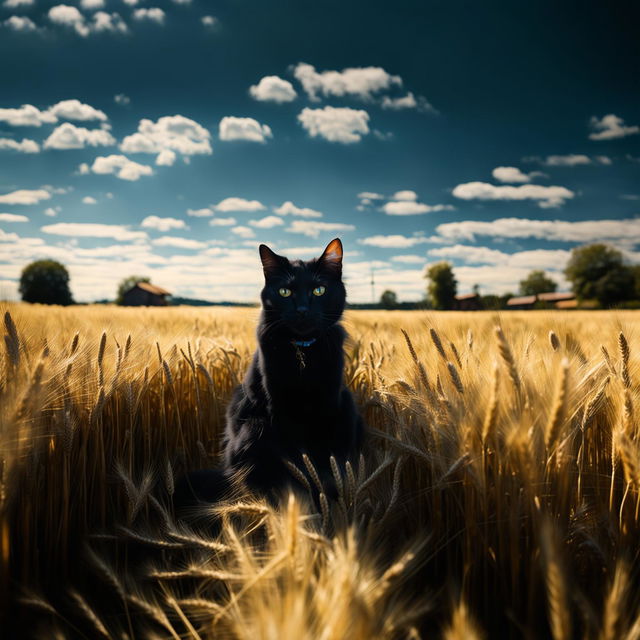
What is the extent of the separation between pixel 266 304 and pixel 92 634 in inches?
59.9

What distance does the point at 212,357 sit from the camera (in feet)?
8.75

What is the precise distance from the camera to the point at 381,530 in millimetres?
1041

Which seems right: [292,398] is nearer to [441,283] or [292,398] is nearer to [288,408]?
[288,408]

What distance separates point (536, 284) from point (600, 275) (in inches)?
1114

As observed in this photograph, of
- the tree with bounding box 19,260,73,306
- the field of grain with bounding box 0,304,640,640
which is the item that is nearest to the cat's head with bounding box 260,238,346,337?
the field of grain with bounding box 0,304,640,640

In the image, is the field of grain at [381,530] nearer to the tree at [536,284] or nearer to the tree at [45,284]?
the tree at [45,284]

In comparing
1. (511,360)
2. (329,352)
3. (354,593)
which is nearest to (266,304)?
(329,352)

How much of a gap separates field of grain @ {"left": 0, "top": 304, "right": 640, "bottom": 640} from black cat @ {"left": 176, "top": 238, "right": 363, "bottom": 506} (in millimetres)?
182

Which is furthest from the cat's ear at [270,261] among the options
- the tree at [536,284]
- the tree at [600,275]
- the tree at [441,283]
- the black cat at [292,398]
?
the tree at [536,284]

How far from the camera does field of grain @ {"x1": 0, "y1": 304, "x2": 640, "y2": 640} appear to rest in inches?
27.1

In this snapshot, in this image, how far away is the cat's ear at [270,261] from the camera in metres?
2.18

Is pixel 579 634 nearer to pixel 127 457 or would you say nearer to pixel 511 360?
pixel 511 360

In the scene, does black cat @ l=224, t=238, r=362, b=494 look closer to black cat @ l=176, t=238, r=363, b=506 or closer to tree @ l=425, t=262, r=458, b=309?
black cat @ l=176, t=238, r=363, b=506

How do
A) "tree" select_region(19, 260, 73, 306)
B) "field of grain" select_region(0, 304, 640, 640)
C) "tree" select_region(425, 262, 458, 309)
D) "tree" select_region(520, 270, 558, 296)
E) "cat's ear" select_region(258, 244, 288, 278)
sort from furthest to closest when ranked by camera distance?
"tree" select_region(520, 270, 558, 296), "tree" select_region(425, 262, 458, 309), "tree" select_region(19, 260, 73, 306), "cat's ear" select_region(258, 244, 288, 278), "field of grain" select_region(0, 304, 640, 640)
